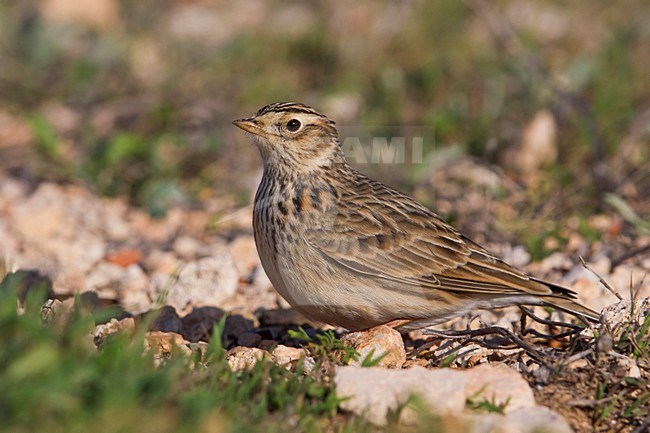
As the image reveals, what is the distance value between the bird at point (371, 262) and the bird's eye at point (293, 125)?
0.26 metres

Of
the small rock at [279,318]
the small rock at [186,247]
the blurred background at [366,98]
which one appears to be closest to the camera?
the small rock at [279,318]

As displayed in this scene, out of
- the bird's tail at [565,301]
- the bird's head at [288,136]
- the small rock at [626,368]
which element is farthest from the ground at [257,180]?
the bird's head at [288,136]

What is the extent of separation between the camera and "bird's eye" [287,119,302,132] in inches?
233

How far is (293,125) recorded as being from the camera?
234 inches

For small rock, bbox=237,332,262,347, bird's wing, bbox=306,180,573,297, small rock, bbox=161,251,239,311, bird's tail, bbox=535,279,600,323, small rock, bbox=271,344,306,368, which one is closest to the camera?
small rock, bbox=271,344,306,368

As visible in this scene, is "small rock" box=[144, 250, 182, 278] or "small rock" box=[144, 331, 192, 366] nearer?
"small rock" box=[144, 331, 192, 366]

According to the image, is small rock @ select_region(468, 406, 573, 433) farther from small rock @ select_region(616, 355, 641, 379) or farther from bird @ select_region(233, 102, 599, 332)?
bird @ select_region(233, 102, 599, 332)

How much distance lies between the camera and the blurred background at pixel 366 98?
7918 mm

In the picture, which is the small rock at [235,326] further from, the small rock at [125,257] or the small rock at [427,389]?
the small rock at [427,389]

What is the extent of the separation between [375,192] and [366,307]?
0.89m

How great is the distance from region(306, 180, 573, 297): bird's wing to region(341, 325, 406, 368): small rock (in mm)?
425

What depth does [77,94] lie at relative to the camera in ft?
30.4

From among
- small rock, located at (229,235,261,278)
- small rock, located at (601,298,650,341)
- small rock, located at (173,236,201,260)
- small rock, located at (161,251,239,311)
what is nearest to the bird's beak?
small rock, located at (161,251,239,311)

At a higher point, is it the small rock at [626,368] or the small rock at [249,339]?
the small rock at [626,368]
